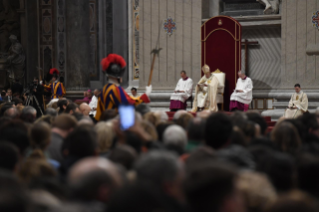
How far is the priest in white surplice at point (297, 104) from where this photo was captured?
1208cm

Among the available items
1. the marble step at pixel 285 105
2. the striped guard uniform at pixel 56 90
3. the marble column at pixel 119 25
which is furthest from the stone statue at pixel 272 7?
the striped guard uniform at pixel 56 90

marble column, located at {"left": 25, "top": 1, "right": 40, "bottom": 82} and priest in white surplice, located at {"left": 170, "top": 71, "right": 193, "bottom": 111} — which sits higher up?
marble column, located at {"left": 25, "top": 1, "right": 40, "bottom": 82}

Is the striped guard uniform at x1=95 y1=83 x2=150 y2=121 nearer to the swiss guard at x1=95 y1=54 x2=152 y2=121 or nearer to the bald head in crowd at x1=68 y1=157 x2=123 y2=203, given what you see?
the swiss guard at x1=95 y1=54 x2=152 y2=121

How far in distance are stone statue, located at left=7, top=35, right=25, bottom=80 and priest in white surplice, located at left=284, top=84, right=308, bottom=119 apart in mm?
11030

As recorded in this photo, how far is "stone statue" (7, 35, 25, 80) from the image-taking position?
1883 centimetres

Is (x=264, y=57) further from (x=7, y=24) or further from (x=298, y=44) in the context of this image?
(x=7, y=24)

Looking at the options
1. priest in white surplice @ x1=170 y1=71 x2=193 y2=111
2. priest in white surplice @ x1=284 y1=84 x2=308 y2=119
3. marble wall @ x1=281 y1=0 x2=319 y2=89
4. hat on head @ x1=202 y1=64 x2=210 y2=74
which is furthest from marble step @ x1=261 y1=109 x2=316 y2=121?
priest in white surplice @ x1=170 y1=71 x2=193 y2=111

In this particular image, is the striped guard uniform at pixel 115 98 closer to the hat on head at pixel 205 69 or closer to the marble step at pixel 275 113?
the hat on head at pixel 205 69

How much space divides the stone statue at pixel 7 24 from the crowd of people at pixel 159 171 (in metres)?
15.7

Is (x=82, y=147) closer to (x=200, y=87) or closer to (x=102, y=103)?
(x=102, y=103)

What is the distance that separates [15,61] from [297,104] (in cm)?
1141

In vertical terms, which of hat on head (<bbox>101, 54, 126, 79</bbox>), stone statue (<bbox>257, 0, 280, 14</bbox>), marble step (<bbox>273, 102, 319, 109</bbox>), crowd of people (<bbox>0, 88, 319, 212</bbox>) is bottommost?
marble step (<bbox>273, 102, 319, 109</bbox>)

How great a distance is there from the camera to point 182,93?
13.3 m

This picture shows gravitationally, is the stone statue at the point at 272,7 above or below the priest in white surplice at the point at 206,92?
above
